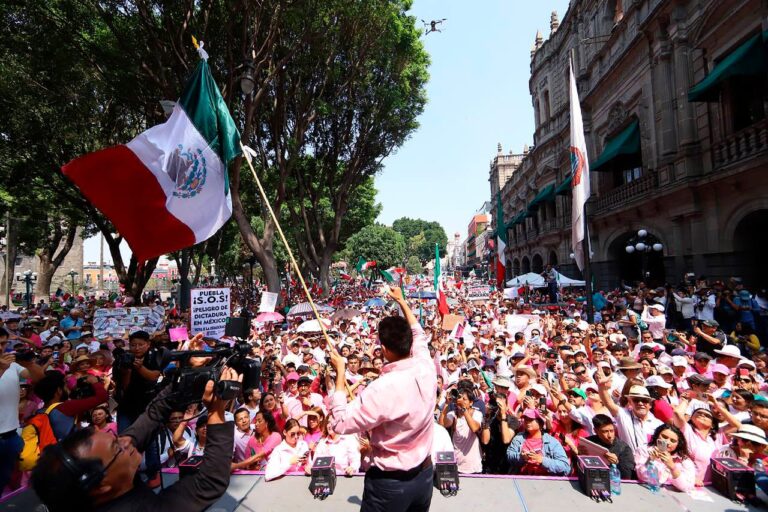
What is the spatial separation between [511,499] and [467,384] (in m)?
1.27

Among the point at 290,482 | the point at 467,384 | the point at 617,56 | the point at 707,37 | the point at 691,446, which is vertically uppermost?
the point at 617,56

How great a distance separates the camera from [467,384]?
Result: 4918 millimetres

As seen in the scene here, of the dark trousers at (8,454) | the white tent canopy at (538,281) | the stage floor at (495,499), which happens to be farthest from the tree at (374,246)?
the dark trousers at (8,454)

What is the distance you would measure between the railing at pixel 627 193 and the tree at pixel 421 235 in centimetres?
7810

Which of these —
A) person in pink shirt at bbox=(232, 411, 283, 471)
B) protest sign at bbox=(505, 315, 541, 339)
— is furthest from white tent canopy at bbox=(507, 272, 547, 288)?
person in pink shirt at bbox=(232, 411, 283, 471)

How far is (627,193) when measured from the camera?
60.6ft

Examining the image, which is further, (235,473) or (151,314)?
(151,314)

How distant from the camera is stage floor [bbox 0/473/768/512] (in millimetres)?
3803

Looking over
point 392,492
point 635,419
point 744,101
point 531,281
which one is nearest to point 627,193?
Answer: point 531,281

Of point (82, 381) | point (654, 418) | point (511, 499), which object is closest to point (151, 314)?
point (82, 381)

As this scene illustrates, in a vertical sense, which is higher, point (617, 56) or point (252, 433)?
point (617, 56)

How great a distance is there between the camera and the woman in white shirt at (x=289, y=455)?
458cm

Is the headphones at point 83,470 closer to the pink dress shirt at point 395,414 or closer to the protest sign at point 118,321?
the pink dress shirt at point 395,414

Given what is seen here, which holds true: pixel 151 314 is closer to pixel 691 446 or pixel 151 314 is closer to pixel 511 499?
pixel 511 499
